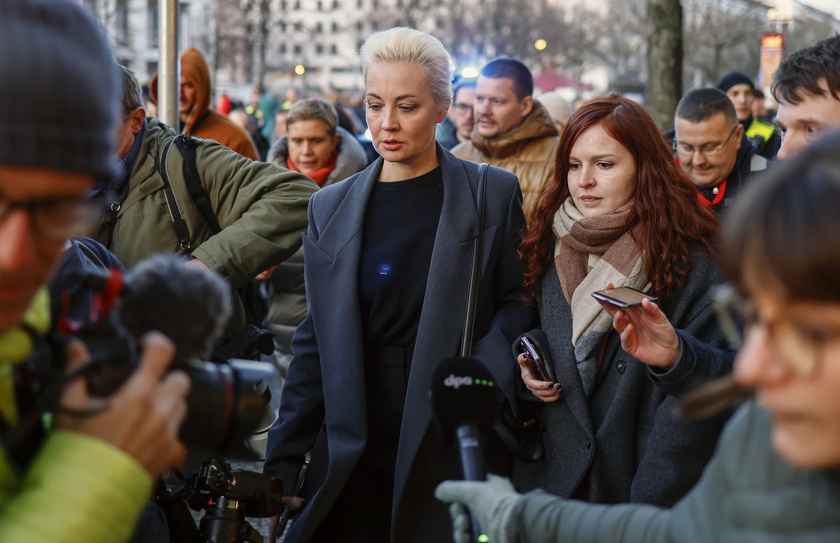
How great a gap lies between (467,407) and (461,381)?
0.31 feet

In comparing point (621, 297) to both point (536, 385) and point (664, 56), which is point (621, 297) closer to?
point (536, 385)

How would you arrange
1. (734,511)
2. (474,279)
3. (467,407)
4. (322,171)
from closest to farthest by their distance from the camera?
(734,511) → (467,407) → (474,279) → (322,171)

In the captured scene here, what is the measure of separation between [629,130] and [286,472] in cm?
178

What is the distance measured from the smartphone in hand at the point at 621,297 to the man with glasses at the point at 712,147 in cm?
310

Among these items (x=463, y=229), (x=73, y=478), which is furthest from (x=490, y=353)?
(x=73, y=478)

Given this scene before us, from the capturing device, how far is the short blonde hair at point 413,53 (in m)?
3.83

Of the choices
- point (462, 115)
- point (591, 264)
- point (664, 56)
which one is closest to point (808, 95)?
point (591, 264)

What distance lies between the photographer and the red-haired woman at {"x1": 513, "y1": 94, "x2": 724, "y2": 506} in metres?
3.10

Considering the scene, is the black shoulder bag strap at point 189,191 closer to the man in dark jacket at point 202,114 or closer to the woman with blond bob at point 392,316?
the woman with blond bob at point 392,316

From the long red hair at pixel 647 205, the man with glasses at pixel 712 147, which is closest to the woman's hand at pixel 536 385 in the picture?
the long red hair at pixel 647 205

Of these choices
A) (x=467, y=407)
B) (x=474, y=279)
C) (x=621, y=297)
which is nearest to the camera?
(x=467, y=407)

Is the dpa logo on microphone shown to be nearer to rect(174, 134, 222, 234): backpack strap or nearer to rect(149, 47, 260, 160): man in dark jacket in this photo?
rect(174, 134, 222, 234): backpack strap

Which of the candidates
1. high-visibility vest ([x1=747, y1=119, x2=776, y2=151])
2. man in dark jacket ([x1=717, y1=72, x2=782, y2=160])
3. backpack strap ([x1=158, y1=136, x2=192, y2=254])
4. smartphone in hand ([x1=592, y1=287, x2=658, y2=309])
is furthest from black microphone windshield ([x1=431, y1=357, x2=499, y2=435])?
high-visibility vest ([x1=747, y1=119, x2=776, y2=151])

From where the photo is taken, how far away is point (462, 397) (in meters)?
2.19
